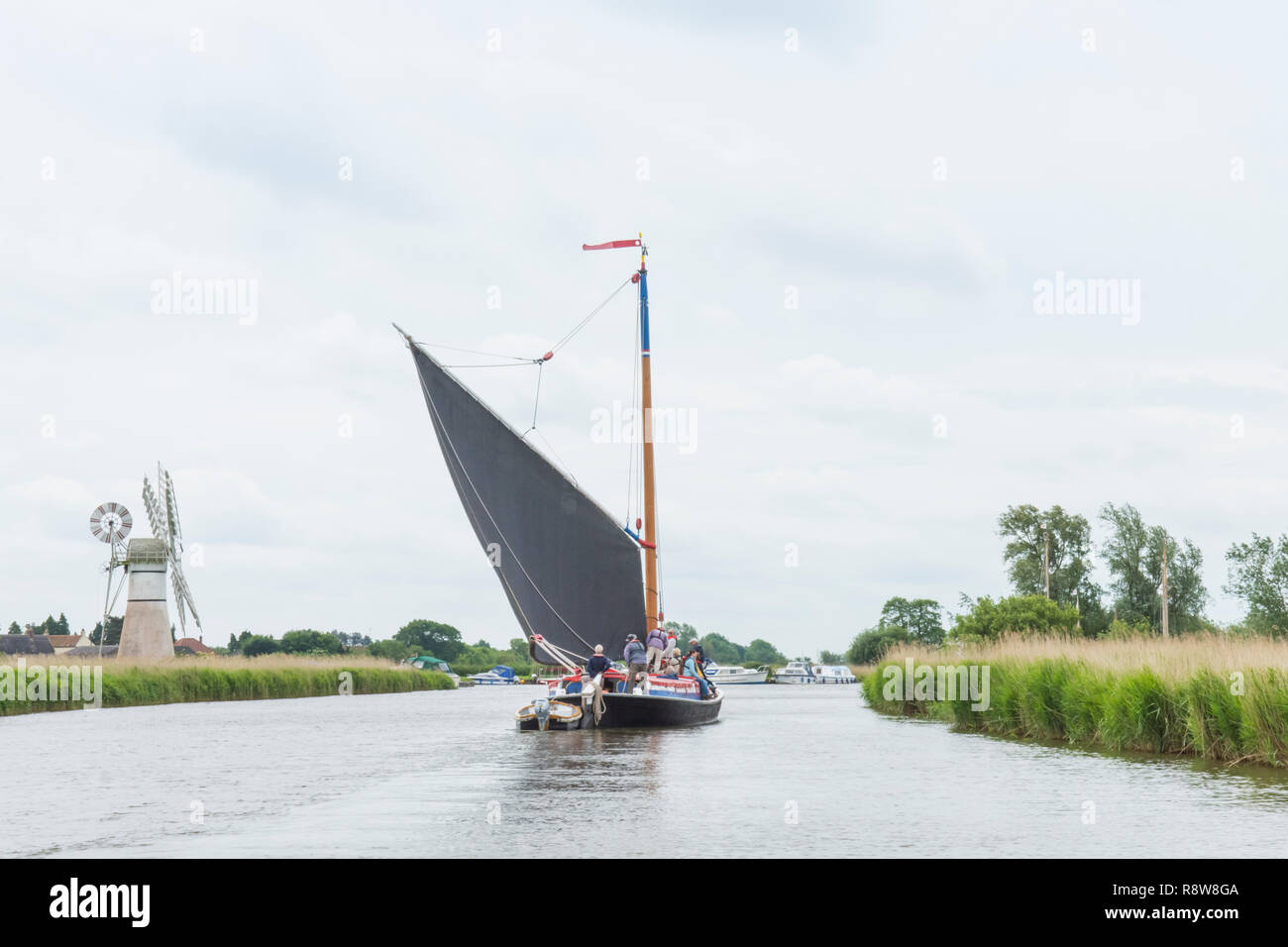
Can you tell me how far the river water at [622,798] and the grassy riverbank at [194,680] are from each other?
14384mm

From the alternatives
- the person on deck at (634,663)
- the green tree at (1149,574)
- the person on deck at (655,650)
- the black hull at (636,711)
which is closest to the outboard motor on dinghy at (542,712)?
the black hull at (636,711)

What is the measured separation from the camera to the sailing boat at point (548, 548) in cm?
2959

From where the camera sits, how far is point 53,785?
18.4 m

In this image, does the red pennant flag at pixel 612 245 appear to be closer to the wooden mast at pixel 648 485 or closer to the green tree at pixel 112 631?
the wooden mast at pixel 648 485

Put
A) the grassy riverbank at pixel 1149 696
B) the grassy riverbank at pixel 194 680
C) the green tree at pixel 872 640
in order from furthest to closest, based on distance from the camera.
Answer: the green tree at pixel 872 640, the grassy riverbank at pixel 194 680, the grassy riverbank at pixel 1149 696

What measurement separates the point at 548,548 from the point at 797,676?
399 ft

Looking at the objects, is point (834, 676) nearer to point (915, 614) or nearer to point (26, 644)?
point (915, 614)

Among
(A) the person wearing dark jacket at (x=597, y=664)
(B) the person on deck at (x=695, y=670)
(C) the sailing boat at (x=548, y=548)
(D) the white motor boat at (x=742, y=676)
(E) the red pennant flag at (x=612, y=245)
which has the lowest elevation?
(D) the white motor boat at (x=742, y=676)

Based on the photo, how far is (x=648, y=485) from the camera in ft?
111

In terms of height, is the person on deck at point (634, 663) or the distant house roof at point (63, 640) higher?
the person on deck at point (634, 663)

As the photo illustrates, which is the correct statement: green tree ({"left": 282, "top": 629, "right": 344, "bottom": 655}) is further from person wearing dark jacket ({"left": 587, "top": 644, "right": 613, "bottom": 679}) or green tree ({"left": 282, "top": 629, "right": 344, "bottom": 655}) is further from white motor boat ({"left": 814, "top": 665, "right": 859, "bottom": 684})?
person wearing dark jacket ({"left": 587, "top": 644, "right": 613, "bottom": 679})

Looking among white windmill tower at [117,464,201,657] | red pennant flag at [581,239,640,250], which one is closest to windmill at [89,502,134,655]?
white windmill tower at [117,464,201,657]
